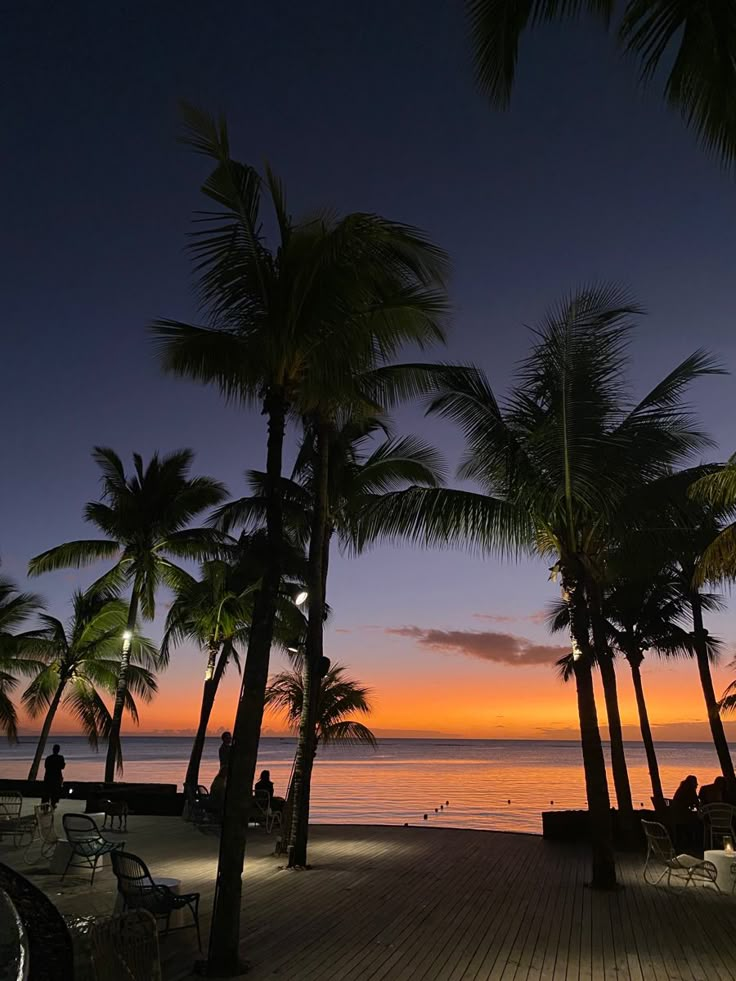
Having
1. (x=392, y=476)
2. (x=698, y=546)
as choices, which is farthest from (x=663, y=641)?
(x=392, y=476)

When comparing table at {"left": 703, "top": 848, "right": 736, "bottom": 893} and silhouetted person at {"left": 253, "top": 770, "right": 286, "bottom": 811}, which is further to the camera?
silhouetted person at {"left": 253, "top": 770, "right": 286, "bottom": 811}

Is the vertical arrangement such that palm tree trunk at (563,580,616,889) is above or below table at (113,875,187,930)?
above

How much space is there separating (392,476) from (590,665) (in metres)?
5.93

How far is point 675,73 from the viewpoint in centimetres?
498

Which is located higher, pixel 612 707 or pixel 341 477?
pixel 341 477

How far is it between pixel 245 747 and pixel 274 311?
4451 millimetres

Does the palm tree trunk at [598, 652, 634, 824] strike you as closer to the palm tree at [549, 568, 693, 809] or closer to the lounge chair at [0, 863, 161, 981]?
the palm tree at [549, 568, 693, 809]

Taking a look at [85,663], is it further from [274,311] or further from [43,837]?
[274,311]

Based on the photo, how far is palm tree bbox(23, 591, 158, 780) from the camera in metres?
24.7

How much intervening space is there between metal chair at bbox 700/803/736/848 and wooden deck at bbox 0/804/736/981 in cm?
159

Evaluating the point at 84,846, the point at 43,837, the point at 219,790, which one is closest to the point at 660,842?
the point at 219,790

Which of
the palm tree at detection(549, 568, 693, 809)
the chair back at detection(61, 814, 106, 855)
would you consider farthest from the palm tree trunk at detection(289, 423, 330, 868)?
the palm tree at detection(549, 568, 693, 809)

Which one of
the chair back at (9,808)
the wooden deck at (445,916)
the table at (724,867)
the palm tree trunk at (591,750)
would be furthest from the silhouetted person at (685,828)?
the chair back at (9,808)

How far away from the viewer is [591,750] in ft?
34.2
